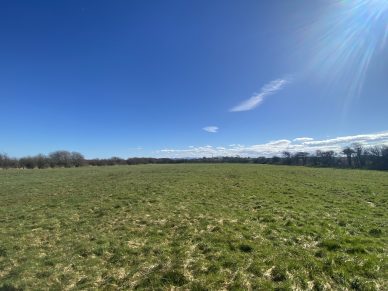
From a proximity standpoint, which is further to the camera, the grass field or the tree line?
the tree line

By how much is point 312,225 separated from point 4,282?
435 inches

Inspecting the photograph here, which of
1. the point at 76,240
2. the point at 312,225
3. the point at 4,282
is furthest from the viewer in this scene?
the point at 312,225

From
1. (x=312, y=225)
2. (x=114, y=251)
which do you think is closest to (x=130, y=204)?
(x=114, y=251)

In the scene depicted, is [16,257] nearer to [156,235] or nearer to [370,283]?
[156,235]

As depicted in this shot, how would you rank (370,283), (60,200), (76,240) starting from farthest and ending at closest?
(60,200)
(76,240)
(370,283)

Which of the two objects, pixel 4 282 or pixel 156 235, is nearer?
pixel 4 282

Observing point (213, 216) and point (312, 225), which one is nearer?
point (312, 225)

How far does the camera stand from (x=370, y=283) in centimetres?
591

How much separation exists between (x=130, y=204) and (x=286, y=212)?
9.75 meters

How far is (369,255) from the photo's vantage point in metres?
7.45

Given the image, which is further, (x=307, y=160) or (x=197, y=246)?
(x=307, y=160)

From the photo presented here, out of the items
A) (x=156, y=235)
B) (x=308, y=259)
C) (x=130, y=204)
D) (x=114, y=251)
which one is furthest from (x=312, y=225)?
(x=130, y=204)

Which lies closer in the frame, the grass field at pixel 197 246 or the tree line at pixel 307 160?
the grass field at pixel 197 246

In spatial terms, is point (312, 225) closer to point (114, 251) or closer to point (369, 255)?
point (369, 255)
